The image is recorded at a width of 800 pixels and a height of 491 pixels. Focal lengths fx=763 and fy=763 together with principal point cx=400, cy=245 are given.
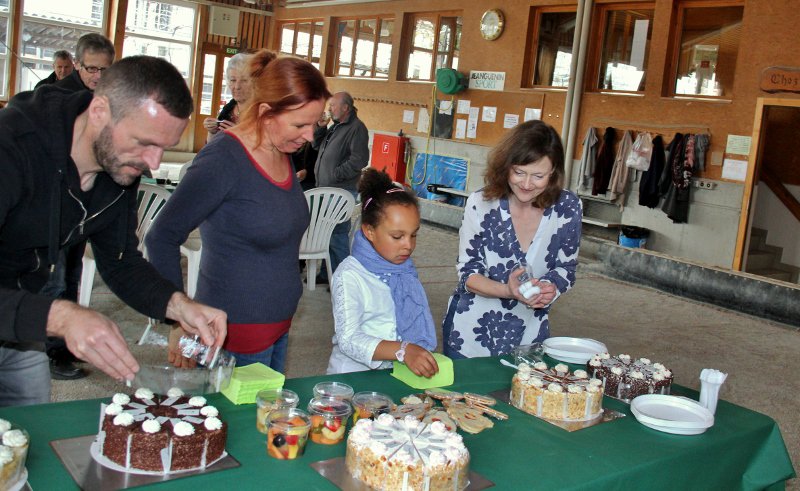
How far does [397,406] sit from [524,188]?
1108 mm

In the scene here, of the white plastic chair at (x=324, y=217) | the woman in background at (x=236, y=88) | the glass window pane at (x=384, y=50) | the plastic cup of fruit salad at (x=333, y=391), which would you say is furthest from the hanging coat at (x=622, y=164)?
the plastic cup of fruit salad at (x=333, y=391)

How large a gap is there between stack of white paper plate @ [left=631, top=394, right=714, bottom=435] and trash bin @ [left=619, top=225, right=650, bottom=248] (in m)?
7.12

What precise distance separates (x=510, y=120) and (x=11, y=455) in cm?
1029

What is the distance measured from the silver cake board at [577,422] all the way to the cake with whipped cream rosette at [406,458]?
48 cm

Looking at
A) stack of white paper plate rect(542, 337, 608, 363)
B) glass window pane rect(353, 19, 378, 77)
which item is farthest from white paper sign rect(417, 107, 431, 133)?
stack of white paper plate rect(542, 337, 608, 363)

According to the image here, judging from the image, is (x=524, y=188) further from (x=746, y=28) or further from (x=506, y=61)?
(x=506, y=61)

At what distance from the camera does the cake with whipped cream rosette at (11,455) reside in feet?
4.00

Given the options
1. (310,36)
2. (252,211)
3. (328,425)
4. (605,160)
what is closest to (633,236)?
(605,160)

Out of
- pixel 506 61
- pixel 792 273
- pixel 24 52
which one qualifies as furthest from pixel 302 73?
pixel 24 52

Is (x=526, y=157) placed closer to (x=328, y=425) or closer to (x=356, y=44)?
(x=328, y=425)

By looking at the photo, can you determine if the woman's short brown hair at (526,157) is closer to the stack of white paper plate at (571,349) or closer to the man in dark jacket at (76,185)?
the stack of white paper plate at (571,349)

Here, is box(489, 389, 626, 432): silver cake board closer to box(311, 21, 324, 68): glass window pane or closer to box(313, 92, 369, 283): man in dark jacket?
box(313, 92, 369, 283): man in dark jacket

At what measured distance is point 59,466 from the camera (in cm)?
137

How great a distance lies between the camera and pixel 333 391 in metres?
1.81
